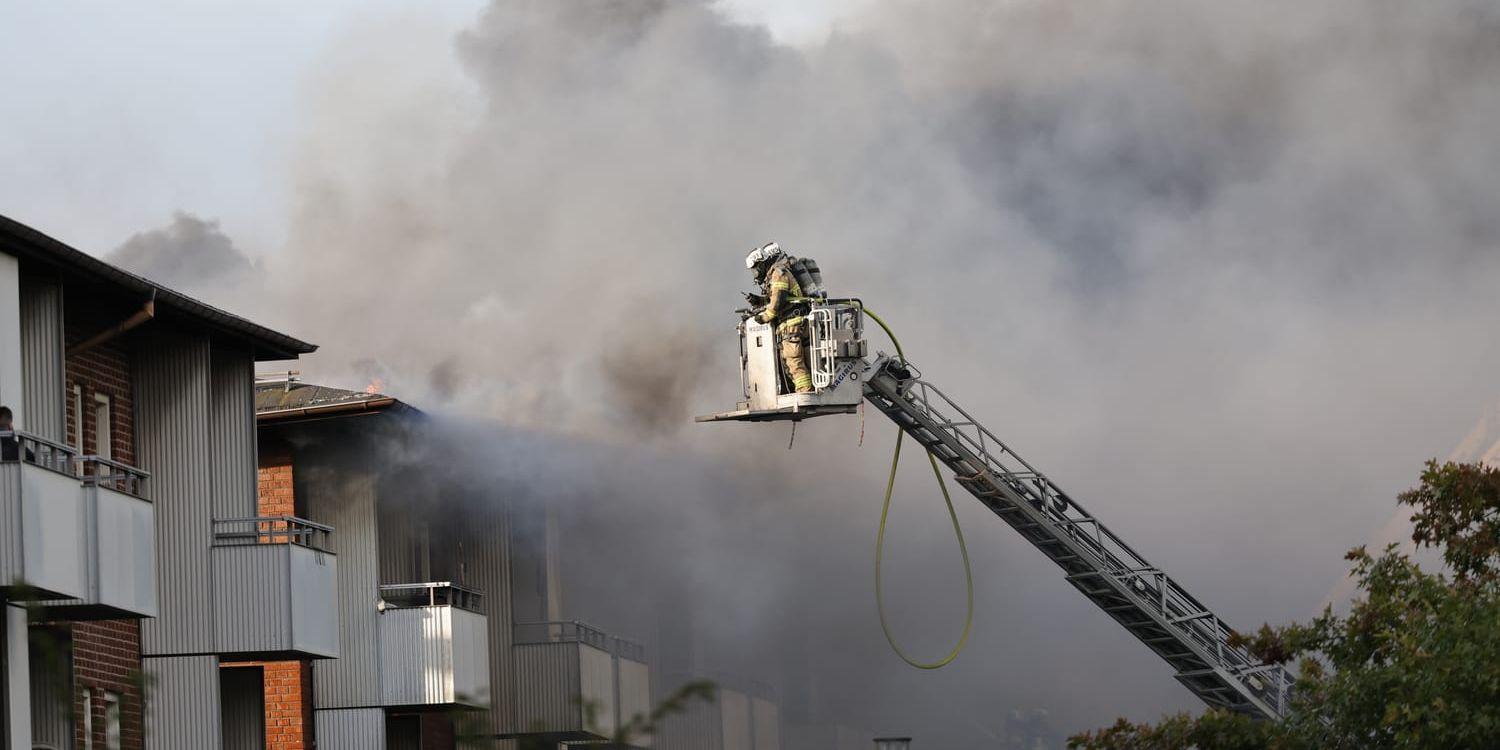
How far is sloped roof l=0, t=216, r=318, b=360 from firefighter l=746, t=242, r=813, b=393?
6.48 metres

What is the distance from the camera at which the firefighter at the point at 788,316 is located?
3020 centimetres

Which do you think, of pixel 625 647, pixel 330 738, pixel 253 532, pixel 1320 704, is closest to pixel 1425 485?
pixel 1320 704

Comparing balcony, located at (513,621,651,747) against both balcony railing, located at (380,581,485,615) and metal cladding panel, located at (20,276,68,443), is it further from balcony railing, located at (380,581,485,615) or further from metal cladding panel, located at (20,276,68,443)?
metal cladding panel, located at (20,276,68,443)

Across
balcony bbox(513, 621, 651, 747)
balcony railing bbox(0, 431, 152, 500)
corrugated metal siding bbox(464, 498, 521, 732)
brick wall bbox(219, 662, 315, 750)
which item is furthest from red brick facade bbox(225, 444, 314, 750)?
balcony railing bbox(0, 431, 152, 500)

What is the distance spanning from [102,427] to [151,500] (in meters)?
1.33

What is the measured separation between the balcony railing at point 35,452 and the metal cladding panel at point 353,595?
10.5 metres

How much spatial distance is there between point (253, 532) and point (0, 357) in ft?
20.7

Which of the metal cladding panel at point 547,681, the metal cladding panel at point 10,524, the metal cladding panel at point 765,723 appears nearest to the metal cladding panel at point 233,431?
the metal cladding panel at point 10,524

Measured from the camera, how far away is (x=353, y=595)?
3553 centimetres

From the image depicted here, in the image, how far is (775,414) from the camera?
99.7ft

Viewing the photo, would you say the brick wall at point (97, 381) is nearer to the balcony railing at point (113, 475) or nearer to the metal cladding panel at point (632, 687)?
the balcony railing at point (113, 475)

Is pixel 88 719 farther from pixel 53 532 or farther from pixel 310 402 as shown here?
pixel 310 402

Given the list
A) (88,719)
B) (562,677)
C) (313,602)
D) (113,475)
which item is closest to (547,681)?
(562,677)

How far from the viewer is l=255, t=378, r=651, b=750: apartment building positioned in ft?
116
